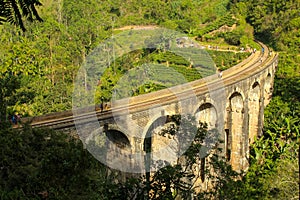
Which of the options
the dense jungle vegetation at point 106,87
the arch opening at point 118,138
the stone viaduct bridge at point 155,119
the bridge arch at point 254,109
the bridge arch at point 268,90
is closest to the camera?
the dense jungle vegetation at point 106,87

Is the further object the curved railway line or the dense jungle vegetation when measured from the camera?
the curved railway line

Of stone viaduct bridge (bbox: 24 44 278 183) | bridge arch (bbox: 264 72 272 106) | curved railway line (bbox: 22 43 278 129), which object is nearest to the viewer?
curved railway line (bbox: 22 43 278 129)

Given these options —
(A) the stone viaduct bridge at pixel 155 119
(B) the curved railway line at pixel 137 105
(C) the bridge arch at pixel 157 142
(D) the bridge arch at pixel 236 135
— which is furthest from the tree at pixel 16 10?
(D) the bridge arch at pixel 236 135

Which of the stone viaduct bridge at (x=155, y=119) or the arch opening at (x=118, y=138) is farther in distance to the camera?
the arch opening at (x=118, y=138)

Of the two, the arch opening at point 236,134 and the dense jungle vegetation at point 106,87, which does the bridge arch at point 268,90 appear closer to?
the dense jungle vegetation at point 106,87

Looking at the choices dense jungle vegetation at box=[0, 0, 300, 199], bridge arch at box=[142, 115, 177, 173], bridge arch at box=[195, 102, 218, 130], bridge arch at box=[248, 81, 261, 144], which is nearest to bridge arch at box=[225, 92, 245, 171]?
dense jungle vegetation at box=[0, 0, 300, 199]

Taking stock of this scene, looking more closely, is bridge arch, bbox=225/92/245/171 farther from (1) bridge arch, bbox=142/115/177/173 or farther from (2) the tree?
(2) the tree

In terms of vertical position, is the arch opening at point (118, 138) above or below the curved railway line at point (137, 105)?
below
